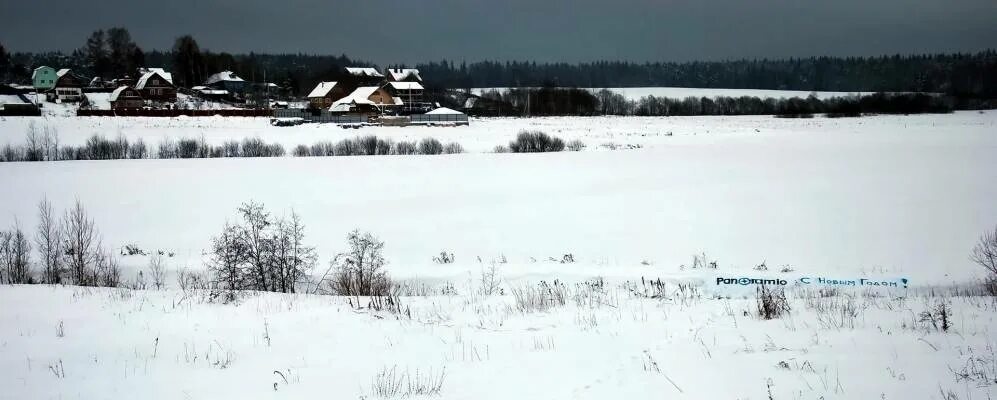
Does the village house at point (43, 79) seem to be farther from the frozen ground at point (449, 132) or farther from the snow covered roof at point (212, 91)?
the frozen ground at point (449, 132)

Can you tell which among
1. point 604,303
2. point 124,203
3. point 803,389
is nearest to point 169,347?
point 604,303

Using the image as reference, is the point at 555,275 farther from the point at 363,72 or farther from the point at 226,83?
the point at 363,72

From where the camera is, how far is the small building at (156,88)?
248ft

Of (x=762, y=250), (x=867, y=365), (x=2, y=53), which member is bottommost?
(x=762, y=250)

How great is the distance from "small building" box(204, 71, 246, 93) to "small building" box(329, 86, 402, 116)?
2335 cm

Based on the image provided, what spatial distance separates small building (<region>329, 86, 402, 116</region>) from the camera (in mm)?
74562

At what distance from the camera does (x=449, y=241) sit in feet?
61.0

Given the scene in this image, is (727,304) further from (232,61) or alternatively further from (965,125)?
(232,61)

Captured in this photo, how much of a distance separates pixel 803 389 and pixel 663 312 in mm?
2612

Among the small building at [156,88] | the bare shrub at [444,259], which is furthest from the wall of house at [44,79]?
the bare shrub at [444,259]

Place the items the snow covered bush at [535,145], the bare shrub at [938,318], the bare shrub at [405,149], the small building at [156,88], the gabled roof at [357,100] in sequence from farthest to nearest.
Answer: the small building at [156,88] → the gabled roof at [357,100] → the snow covered bush at [535,145] → the bare shrub at [405,149] → the bare shrub at [938,318]

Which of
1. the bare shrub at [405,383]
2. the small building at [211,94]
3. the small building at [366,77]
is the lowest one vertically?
the bare shrub at [405,383]

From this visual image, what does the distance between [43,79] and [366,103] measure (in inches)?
1812

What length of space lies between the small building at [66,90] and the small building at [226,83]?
57.2ft
